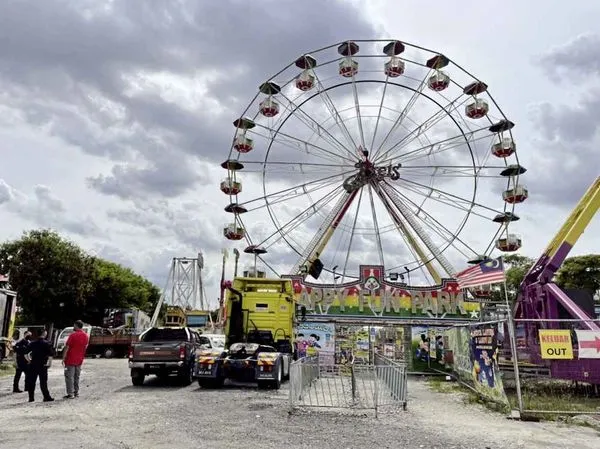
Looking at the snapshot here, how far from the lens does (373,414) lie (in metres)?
10.9

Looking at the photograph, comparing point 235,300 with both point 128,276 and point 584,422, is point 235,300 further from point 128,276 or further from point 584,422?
point 128,276

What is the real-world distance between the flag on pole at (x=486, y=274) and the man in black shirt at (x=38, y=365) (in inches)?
398

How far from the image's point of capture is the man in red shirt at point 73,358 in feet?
41.8

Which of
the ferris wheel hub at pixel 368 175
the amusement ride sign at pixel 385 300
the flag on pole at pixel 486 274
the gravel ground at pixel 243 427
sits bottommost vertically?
the gravel ground at pixel 243 427

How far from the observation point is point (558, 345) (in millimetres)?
11609

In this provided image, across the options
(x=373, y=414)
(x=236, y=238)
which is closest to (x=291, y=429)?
(x=373, y=414)

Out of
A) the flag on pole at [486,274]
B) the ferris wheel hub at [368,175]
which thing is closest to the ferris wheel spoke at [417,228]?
the ferris wheel hub at [368,175]

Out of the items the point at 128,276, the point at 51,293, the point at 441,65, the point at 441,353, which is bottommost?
the point at 441,353

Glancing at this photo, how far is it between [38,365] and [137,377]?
13.3ft

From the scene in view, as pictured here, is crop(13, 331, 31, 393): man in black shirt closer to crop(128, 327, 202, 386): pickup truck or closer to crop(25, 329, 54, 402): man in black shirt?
crop(25, 329, 54, 402): man in black shirt

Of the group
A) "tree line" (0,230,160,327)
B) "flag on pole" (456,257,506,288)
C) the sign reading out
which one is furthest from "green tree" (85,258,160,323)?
the sign reading out

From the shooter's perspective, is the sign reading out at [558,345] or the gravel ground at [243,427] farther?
the sign reading out at [558,345]

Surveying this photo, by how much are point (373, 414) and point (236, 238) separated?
19.4m

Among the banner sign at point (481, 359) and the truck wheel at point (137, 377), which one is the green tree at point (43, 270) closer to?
the truck wheel at point (137, 377)
